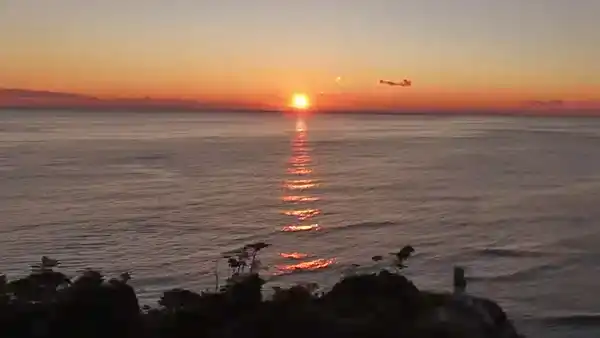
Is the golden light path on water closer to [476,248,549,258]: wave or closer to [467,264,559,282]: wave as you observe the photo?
[467,264,559,282]: wave

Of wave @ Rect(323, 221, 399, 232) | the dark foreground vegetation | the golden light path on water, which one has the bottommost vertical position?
the golden light path on water

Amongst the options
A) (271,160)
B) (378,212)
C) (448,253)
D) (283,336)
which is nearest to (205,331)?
(283,336)

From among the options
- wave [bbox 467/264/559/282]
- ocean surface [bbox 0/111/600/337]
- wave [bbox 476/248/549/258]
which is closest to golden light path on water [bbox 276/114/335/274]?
ocean surface [bbox 0/111/600/337]

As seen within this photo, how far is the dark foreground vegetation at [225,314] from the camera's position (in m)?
12.0

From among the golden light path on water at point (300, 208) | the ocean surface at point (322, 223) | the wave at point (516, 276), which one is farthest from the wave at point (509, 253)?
the golden light path on water at point (300, 208)

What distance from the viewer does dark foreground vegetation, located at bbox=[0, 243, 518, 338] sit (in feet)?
39.4

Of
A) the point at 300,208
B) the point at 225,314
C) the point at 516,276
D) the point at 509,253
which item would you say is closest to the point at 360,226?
the point at 300,208

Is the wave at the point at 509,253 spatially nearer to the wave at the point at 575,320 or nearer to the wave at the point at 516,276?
the wave at the point at 516,276

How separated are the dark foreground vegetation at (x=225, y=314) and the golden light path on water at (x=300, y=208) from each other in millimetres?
16370

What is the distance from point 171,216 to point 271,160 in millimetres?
49262

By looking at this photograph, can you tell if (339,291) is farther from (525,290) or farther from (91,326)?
(525,290)

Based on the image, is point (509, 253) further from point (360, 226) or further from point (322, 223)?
point (322, 223)

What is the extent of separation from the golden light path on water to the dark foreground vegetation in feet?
53.7

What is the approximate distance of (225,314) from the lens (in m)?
13.4
